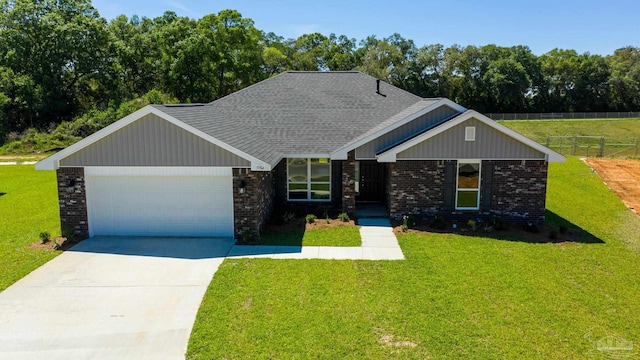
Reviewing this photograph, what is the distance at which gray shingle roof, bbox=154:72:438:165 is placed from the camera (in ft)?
48.9

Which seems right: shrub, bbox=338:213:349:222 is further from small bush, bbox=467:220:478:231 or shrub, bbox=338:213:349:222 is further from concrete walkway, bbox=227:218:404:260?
small bush, bbox=467:220:478:231

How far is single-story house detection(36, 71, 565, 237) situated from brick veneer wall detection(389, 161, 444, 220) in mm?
33

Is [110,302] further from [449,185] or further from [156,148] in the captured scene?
[449,185]

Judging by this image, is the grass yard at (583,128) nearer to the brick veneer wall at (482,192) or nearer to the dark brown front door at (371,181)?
the dark brown front door at (371,181)

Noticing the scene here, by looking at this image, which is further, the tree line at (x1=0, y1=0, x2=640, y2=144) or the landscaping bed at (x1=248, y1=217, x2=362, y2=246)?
the tree line at (x1=0, y1=0, x2=640, y2=144)

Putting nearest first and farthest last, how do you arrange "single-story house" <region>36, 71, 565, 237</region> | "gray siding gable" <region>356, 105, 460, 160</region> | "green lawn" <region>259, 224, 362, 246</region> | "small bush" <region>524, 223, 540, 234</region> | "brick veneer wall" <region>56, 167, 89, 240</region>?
"single-story house" <region>36, 71, 565, 237</region>
"green lawn" <region>259, 224, 362, 246</region>
"brick veneer wall" <region>56, 167, 89, 240</region>
"small bush" <region>524, 223, 540, 234</region>
"gray siding gable" <region>356, 105, 460, 160</region>

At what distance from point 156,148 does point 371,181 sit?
28.3ft

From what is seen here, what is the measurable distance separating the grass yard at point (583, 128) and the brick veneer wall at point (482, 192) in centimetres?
3676

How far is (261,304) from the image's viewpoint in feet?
27.6

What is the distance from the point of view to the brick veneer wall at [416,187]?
14.3 meters

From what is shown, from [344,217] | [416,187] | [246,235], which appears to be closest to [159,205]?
[246,235]

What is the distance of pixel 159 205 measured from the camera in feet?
42.3

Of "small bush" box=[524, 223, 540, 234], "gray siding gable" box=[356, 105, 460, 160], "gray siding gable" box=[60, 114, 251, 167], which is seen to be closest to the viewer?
"gray siding gable" box=[60, 114, 251, 167]

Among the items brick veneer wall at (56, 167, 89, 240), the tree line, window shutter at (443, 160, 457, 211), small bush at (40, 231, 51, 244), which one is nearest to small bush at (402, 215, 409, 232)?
window shutter at (443, 160, 457, 211)
